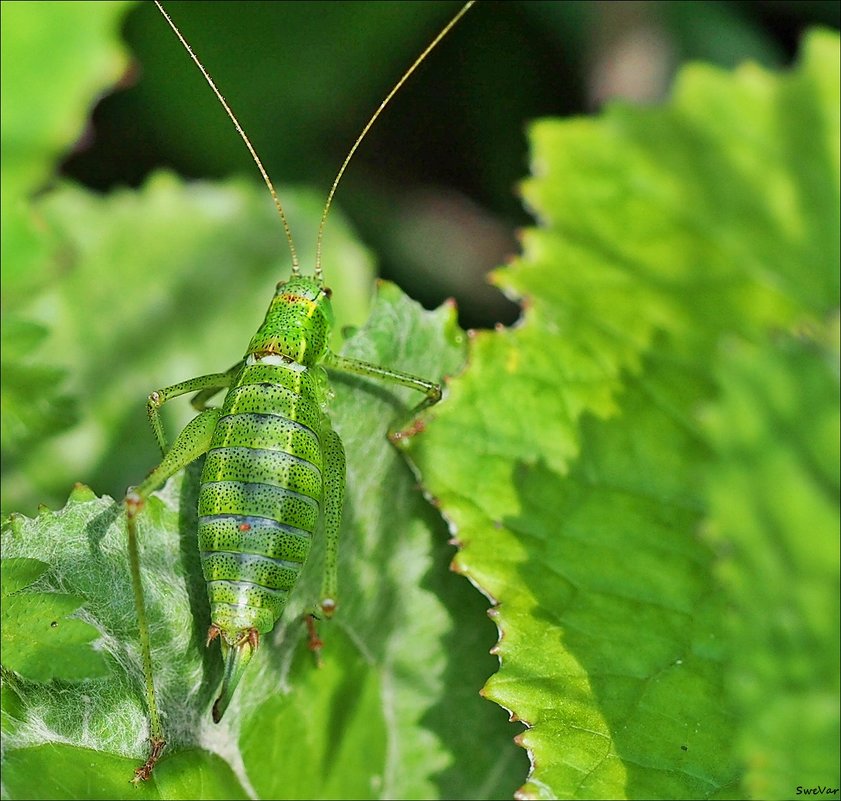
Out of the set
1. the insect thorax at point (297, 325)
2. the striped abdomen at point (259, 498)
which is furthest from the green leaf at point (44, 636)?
the insect thorax at point (297, 325)

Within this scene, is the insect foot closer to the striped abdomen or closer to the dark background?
the striped abdomen

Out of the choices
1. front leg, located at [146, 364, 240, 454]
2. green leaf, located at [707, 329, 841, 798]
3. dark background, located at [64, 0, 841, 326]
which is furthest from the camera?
dark background, located at [64, 0, 841, 326]

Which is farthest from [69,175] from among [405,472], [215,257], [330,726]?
[330,726]

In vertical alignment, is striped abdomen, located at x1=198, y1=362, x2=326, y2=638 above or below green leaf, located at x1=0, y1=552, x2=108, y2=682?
below

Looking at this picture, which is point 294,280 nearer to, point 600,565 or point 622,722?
point 600,565

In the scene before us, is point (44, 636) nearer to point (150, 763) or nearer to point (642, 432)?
point (150, 763)

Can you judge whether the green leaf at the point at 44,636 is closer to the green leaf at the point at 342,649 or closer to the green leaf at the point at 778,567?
the green leaf at the point at 342,649

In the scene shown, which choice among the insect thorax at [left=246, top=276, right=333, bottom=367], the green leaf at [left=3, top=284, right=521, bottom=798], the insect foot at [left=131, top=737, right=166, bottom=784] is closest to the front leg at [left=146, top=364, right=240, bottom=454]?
the insect thorax at [left=246, top=276, right=333, bottom=367]
